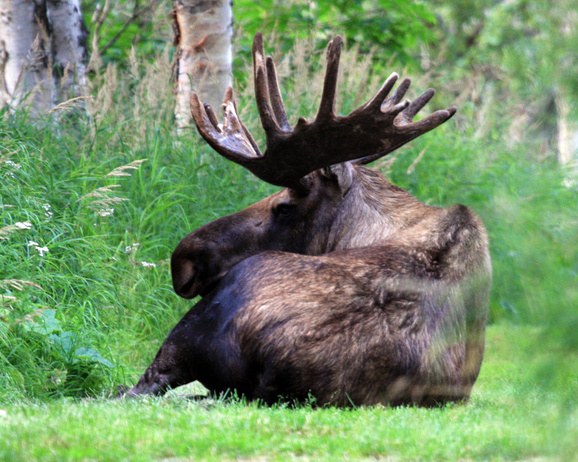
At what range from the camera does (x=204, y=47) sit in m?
7.98

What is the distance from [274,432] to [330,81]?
225 centimetres

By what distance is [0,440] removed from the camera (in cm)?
274

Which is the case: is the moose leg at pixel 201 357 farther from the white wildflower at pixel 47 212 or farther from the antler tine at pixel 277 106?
the white wildflower at pixel 47 212

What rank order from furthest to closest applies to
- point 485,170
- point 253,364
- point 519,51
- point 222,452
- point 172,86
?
1. point 485,170
2. point 172,86
3. point 253,364
4. point 222,452
5. point 519,51

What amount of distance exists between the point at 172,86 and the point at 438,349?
16.2 feet

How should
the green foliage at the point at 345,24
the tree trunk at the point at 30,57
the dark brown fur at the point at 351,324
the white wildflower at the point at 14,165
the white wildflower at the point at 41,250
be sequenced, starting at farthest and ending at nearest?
the green foliage at the point at 345,24 → the tree trunk at the point at 30,57 → the white wildflower at the point at 14,165 → the white wildflower at the point at 41,250 → the dark brown fur at the point at 351,324

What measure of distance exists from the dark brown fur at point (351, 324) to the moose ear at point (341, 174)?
19.5 inches

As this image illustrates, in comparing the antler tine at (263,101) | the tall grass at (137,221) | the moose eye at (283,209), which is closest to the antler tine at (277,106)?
the antler tine at (263,101)

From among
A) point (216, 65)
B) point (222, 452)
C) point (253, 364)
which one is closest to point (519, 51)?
point (222, 452)

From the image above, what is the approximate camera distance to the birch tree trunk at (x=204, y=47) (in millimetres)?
7902

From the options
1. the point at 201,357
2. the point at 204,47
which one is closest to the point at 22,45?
the point at 204,47

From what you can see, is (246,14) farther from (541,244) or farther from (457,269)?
(541,244)

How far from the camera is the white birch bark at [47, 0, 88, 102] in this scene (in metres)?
7.59

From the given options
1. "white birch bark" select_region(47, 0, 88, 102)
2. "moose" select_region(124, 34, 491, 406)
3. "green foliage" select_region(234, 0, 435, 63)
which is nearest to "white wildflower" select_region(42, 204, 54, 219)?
"moose" select_region(124, 34, 491, 406)
